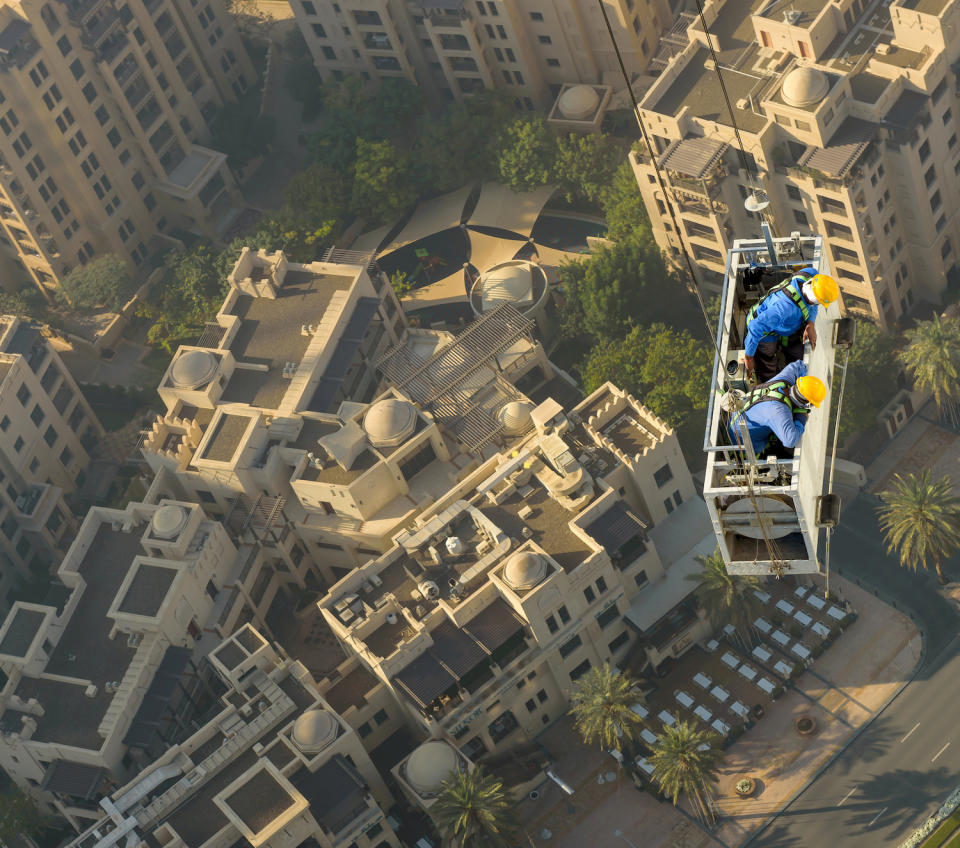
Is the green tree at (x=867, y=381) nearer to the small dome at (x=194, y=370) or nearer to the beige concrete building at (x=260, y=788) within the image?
the beige concrete building at (x=260, y=788)

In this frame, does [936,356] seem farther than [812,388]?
Yes

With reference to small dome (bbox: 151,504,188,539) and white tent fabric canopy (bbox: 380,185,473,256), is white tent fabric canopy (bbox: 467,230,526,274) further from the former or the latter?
small dome (bbox: 151,504,188,539)

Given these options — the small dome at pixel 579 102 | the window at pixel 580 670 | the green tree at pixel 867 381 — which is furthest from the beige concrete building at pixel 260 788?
the small dome at pixel 579 102

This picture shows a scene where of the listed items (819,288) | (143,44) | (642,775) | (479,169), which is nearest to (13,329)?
(143,44)

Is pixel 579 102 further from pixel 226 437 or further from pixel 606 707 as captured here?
pixel 606 707

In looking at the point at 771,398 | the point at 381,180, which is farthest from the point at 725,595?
the point at 381,180

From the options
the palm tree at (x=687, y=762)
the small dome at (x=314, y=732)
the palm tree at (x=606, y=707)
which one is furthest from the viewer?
the palm tree at (x=606, y=707)
